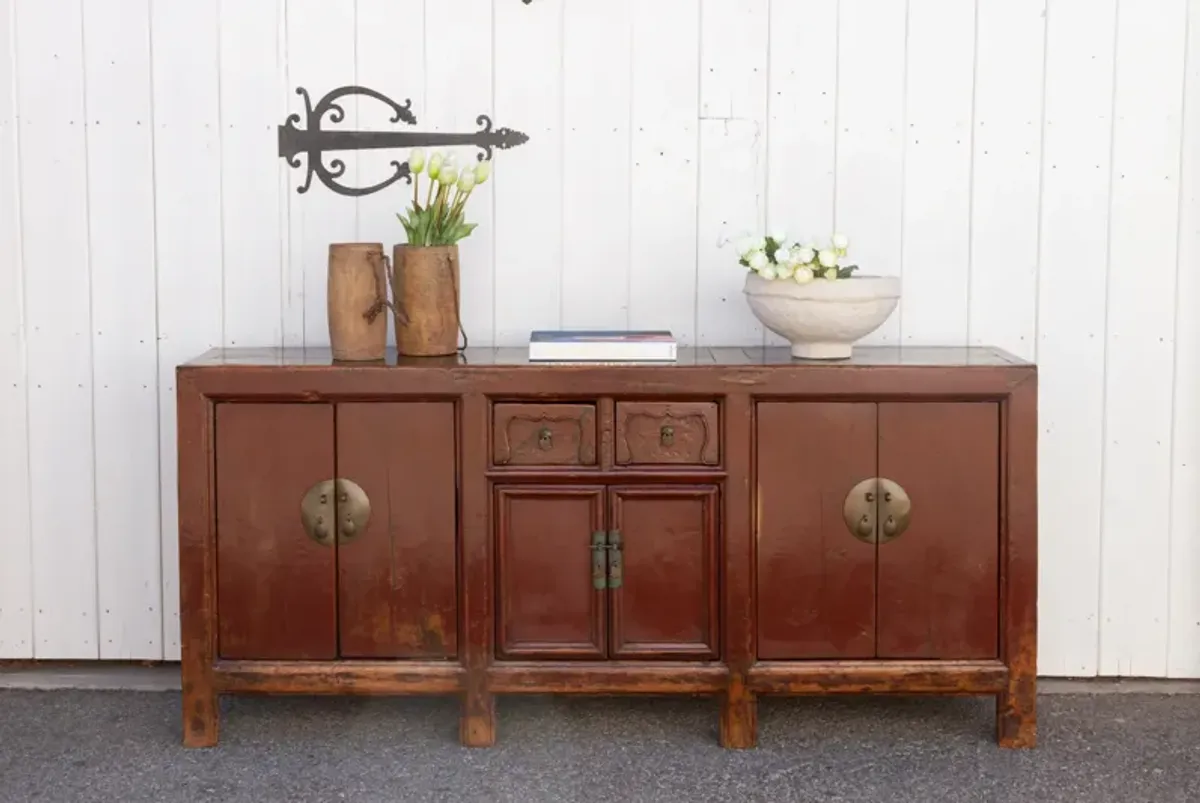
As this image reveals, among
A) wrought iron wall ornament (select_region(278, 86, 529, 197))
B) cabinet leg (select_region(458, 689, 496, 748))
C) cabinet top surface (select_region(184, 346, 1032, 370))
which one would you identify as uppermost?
wrought iron wall ornament (select_region(278, 86, 529, 197))

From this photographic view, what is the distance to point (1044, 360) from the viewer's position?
3883 millimetres

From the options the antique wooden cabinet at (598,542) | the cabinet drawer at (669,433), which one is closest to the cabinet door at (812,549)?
the antique wooden cabinet at (598,542)

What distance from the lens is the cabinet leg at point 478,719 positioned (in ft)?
11.5

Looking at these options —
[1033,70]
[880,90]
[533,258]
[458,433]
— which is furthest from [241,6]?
[1033,70]

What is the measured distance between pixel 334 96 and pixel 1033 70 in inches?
64.9

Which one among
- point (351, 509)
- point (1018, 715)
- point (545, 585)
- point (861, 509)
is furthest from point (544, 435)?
point (1018, 715)

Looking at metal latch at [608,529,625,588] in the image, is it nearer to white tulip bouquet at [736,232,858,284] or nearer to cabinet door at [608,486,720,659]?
cabinet door at [608,486,720,659]

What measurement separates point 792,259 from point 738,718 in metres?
1.00

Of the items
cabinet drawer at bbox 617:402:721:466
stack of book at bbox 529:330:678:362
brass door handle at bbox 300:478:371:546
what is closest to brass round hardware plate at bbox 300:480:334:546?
brass door handle at bbox 300:478:371:546

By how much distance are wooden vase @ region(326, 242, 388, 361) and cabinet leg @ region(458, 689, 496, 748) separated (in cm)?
77

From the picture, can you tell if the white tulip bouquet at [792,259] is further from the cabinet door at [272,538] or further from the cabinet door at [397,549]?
the cabinet door at [272,538]

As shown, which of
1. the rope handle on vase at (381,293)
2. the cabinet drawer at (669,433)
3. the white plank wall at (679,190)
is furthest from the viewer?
the white plank wall at (679,190)

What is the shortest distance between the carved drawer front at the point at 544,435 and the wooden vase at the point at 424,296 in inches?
10.4

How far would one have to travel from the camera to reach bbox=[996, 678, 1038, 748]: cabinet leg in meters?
3.48
